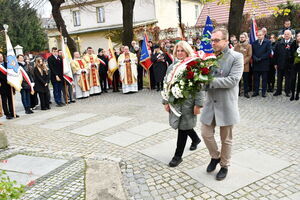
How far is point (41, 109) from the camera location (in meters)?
10.4

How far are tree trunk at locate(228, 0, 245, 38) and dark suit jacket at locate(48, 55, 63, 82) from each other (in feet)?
23.0

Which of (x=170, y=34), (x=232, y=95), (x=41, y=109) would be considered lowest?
(x=41, y=109)

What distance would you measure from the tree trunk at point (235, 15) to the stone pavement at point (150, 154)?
168 inches

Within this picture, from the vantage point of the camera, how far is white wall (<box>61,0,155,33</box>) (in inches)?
1174

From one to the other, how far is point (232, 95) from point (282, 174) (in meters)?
1.39

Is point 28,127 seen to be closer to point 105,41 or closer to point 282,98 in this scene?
point 282,98

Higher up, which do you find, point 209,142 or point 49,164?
point 209,142

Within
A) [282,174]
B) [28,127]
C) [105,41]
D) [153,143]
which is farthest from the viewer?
[105,41]

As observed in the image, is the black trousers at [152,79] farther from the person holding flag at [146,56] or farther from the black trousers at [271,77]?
the black trousers at [271,77]

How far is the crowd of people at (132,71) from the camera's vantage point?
363 inches

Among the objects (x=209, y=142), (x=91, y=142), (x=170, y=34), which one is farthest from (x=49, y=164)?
(x=170, y=34)

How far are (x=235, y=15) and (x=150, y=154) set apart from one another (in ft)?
28.5

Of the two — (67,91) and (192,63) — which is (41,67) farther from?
(192,63)

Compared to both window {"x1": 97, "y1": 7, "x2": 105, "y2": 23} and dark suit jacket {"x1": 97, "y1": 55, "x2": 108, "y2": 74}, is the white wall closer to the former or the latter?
window {"x1": 97, "y1": 7, "x2": 105, "y2": 23}
